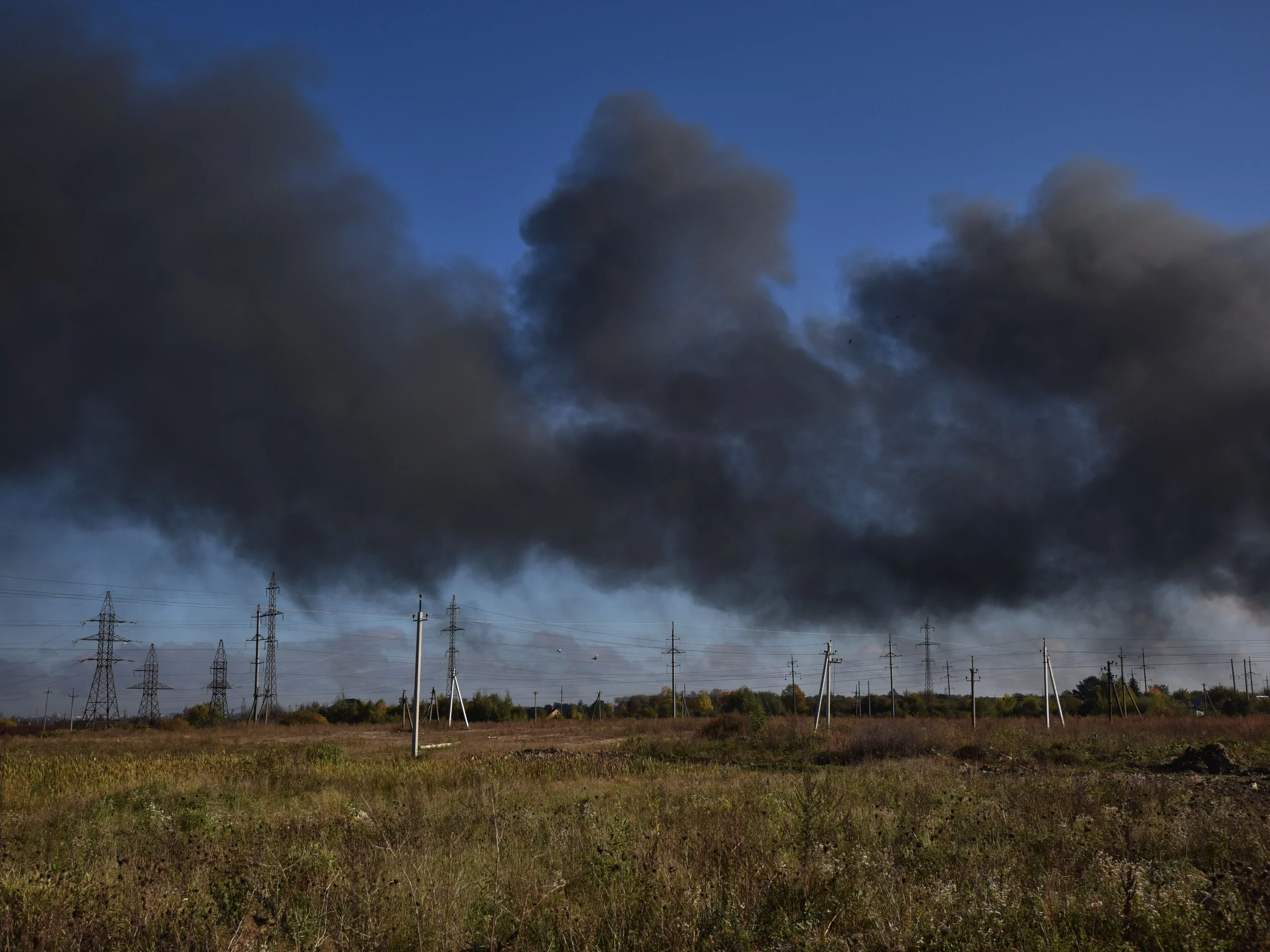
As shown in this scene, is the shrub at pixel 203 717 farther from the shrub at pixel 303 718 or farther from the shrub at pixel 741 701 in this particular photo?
the shrub at pixel 741 701

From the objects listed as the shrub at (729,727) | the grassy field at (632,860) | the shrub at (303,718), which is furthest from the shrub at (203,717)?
the grassy field at (632,860)

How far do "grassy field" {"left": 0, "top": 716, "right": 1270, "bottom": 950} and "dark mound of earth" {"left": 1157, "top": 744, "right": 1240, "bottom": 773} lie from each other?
5215 mm

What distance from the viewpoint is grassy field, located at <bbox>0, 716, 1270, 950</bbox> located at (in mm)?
7215

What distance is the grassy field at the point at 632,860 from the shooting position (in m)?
7.21

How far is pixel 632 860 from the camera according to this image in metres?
9.88

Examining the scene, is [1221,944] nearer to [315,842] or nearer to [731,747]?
[315,842]

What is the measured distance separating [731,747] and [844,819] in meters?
27.6

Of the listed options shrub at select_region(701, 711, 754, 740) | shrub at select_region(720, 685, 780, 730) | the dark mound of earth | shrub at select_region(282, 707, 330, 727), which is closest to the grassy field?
the dark mound of earth

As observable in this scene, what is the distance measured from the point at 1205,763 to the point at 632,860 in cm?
2603

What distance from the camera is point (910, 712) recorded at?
104 m

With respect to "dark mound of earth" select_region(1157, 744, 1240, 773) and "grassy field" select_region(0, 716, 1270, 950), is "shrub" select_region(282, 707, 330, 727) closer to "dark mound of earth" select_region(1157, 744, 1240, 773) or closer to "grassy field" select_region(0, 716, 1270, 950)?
"grassy field" select_region(0, 716, 1270, 950)

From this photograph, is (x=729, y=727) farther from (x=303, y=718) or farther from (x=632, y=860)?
(x=303, y=718)

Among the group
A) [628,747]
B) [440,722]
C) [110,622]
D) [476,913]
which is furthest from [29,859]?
[110,622]

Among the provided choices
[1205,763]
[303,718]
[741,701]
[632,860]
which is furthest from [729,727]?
[741,701]
